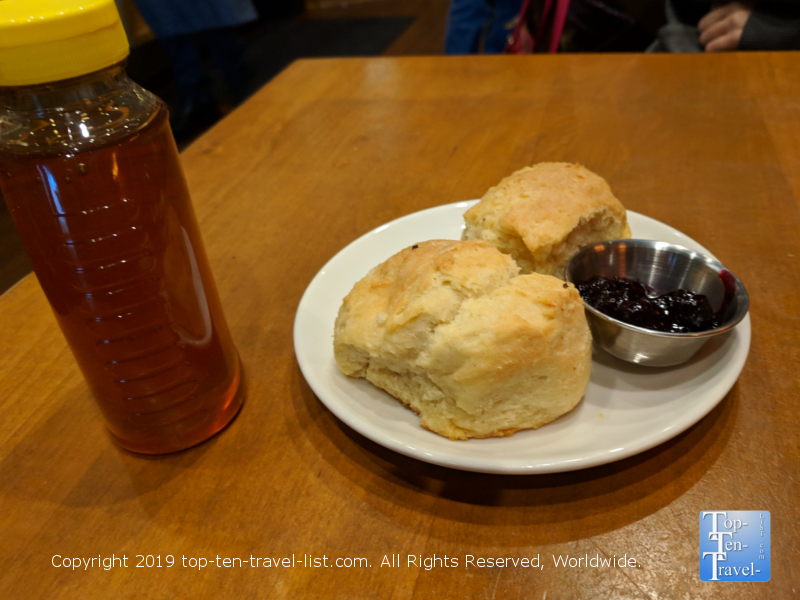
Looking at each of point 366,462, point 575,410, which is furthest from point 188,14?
point 575,410

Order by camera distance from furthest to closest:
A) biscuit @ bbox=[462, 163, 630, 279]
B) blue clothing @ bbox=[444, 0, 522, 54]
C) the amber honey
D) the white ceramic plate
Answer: blue clothing @ bbox=[444, 0, 522, 54] < biscuit @ bbox=[462, 163, 630, 279] < the white ceramic plate < the amber honey

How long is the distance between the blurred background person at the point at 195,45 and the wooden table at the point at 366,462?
9.99ft

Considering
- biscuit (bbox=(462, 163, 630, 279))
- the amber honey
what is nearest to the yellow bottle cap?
the amber honey

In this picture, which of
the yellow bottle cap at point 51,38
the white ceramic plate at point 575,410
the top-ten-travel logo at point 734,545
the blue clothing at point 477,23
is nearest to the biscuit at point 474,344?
the white ceramic plate at point 575,410

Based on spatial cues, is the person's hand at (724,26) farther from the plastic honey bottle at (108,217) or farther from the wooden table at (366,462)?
the plastic honey bottle at (108,217)

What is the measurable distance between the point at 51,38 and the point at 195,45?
4938 mm

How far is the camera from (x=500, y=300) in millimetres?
975

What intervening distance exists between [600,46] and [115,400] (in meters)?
2.98

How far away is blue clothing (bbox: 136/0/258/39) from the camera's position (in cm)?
433

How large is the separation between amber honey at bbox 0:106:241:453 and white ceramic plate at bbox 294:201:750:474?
226 millimetres

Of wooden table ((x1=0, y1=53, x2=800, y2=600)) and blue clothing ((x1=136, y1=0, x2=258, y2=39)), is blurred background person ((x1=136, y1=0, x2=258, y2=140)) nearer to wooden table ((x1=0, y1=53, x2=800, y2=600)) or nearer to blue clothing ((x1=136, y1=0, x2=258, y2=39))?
blue clothing ((x1=136, y1=0, x2=258, y2=39))

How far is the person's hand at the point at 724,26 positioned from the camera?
2.54 m

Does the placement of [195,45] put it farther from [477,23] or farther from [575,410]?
[575,410]

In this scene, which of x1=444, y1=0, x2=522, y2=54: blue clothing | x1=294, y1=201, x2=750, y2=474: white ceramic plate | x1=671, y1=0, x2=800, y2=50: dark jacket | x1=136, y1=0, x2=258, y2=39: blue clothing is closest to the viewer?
x1=294, y1=201, x2=750, y2=474: white ceramic plate
